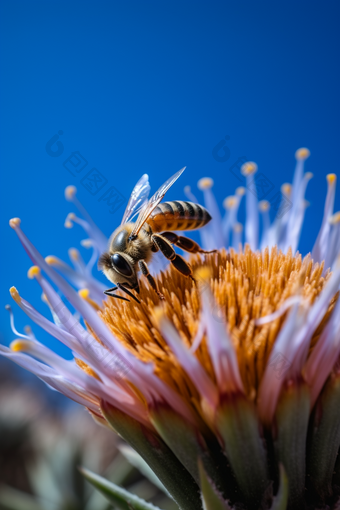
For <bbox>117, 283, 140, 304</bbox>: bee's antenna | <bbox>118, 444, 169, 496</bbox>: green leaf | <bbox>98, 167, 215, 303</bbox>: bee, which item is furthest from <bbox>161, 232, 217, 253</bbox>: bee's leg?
<bbox>118, 444, 169, 496</bbox>: green leaf

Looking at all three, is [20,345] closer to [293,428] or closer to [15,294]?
[15,294]

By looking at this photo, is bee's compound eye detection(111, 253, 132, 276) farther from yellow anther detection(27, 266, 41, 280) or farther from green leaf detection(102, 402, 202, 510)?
green leaf detection(102, 402, 202, 510)

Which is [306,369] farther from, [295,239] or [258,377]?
[295,239]

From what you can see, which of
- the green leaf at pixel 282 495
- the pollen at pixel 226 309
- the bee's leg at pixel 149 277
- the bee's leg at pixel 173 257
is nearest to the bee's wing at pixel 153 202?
the bee's leg at pixel 173 257

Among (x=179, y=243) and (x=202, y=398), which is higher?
(x=179, y=243)

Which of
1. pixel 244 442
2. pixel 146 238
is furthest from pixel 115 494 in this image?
pixel 146 238

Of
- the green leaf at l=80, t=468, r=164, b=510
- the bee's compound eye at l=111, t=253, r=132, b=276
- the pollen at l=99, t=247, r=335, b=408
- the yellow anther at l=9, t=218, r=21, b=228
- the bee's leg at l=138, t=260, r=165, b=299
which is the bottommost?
the green leaf at l=80, t=468, r=164, b=510

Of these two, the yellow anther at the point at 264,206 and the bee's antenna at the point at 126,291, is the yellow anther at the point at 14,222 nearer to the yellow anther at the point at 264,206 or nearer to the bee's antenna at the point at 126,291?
the bee's antenna at the point at 126,291

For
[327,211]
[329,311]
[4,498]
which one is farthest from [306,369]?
[4,498]
